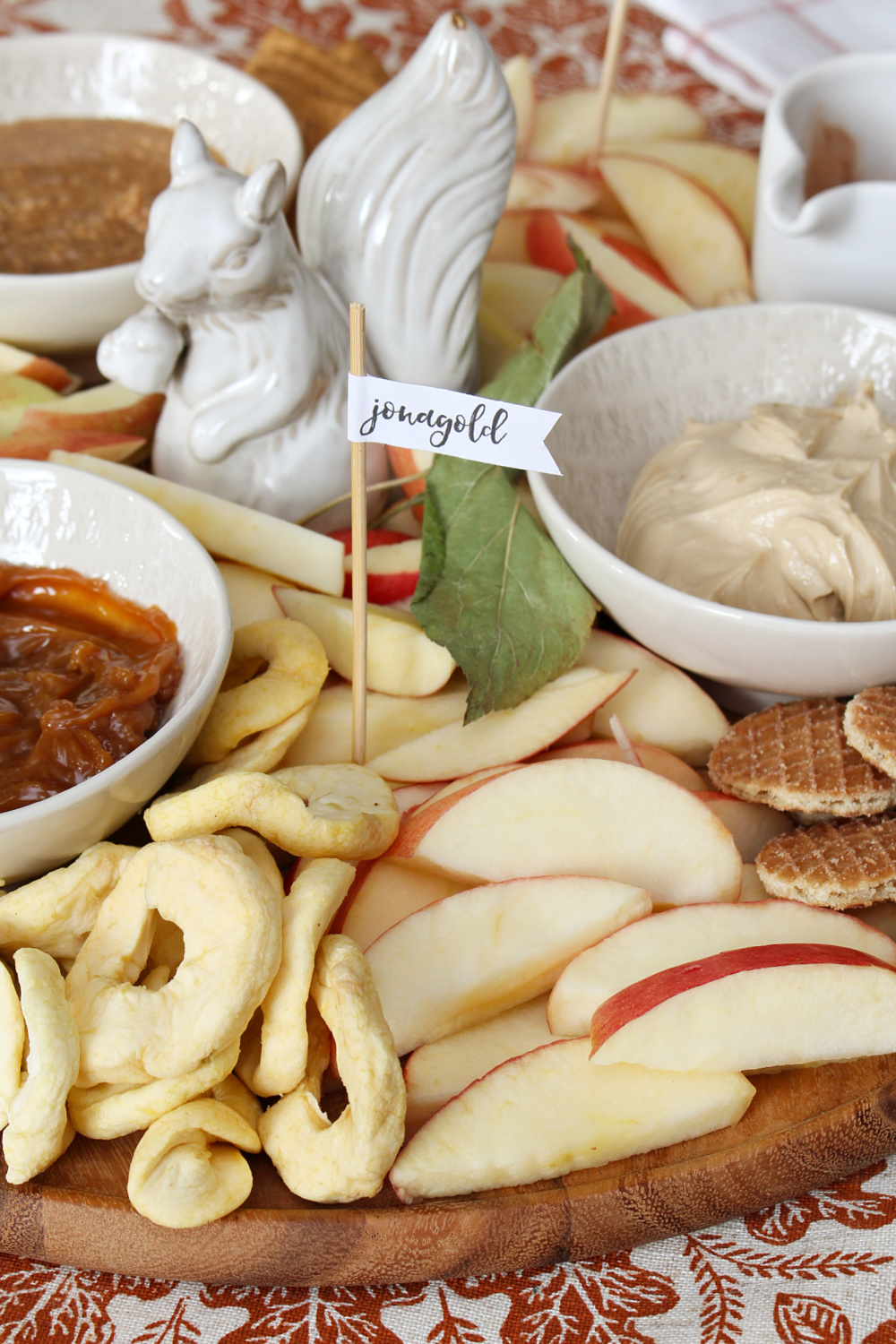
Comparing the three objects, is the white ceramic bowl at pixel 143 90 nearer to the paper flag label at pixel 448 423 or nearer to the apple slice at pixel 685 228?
the apple slice at pixel 685 228

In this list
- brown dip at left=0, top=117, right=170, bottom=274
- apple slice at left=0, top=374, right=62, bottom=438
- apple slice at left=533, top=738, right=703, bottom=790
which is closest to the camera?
apple slice at left=533, top=738, right=703, bottom=790

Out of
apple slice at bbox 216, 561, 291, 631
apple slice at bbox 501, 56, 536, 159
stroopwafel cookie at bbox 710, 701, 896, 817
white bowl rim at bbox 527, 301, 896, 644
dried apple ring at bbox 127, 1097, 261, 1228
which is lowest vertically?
dried apple ring at bbox 127, 1097, 261, 1228

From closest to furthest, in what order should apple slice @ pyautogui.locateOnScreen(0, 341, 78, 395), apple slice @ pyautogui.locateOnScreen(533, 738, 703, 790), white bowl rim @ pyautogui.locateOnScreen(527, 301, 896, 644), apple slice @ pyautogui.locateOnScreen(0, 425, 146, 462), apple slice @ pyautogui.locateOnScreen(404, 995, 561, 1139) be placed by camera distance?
apple slice @ pyautogui.locateOnScreen(404, 995, 561, 1139) < white bowl rim @ pyautogui.locateOnScreen(527, 301, 896, 644) < apple slice @ pyautogui.locateOnScreen(533, 738, 703, 790) < apple slice @ pyautogui.locateOnScreen(0, 425, 146, 462) < apple slice @ pyautogui.locateOnScreen(0, 341, 78, 395)

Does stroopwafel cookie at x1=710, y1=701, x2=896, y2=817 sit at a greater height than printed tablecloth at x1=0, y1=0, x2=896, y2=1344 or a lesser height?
greater

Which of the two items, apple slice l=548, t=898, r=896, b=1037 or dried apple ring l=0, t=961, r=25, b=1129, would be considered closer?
dried apple ring l=0, t=961, r=25, b=1129

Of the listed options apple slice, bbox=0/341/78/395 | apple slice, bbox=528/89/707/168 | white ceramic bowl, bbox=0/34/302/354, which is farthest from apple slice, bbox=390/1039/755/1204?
apple slice, bbox=528/89/707/168

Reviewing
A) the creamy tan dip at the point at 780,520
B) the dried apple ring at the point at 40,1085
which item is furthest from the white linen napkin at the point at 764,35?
the dried apple ring at the point at 40,1085

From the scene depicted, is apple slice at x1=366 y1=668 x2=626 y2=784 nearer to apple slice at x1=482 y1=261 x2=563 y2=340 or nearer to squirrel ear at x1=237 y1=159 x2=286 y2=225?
squirrel ear at x1=237 y1=159 x2=286 y2=225
